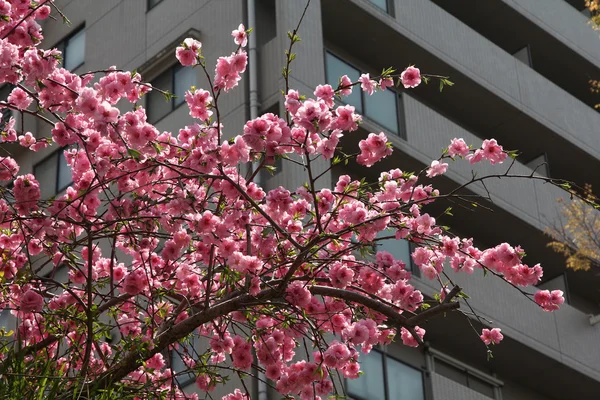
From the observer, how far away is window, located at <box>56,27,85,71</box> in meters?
19.3

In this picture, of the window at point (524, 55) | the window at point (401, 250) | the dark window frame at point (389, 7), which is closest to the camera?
the window at point (401, 250)

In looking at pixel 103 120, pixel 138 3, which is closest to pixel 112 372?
pixel 103 120

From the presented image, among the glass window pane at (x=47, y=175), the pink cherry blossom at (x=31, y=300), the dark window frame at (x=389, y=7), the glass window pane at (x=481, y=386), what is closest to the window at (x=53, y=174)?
the glass window pane at (x=47, y=175)

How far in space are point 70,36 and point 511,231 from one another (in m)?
8.99

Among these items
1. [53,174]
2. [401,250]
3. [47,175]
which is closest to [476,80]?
[401,250]

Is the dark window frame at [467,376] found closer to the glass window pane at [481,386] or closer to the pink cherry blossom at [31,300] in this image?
the glass window pane at [481,386]

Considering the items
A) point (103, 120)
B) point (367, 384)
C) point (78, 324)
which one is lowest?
point (78, 324)

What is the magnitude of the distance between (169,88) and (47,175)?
10.6ft

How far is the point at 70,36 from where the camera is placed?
19.8m

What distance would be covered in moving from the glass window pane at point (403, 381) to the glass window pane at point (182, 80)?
5.26 m

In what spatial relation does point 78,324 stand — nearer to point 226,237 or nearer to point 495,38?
point 226,237

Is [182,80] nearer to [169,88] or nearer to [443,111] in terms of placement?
[169,88]

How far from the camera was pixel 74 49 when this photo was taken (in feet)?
64.3

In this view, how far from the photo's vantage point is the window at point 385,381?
552 inches
